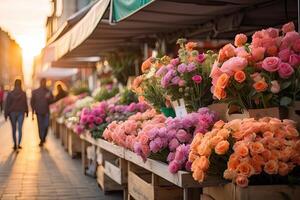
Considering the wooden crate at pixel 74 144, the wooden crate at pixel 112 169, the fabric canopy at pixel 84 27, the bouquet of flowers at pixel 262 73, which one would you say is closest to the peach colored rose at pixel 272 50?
the bouquet of flowers at pixel 262 73

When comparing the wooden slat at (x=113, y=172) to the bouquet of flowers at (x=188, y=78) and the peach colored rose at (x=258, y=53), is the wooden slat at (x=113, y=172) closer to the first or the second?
the bouquet of flowers at (x=188, y=78)

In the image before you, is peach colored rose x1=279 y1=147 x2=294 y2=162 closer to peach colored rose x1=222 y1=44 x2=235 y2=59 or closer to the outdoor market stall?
the outdoor market stall

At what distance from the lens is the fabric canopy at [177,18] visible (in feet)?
20.7

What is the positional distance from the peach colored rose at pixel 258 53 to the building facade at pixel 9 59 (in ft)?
229

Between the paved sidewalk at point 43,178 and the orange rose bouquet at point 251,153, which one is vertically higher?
the orange rose bouquet at point 251,153

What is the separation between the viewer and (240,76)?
3717 millimetres

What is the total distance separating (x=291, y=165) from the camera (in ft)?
10.9

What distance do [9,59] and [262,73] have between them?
86682 mm

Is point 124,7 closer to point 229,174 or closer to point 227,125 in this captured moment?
point 227,125

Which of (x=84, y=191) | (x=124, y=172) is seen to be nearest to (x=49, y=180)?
(x=84, y=191)

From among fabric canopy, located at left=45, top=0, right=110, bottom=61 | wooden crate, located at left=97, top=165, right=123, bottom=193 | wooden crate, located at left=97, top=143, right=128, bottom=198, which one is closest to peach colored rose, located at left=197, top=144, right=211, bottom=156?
wooden crate, located at left=97, top=143, right=128, bottom=198

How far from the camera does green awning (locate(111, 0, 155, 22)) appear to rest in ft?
17.5

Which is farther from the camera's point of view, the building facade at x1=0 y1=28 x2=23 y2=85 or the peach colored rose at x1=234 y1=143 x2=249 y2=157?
the building facade at x1=0 y1=28 x2=23 y2=85

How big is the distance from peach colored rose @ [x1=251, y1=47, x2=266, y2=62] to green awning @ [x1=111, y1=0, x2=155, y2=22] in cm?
155
